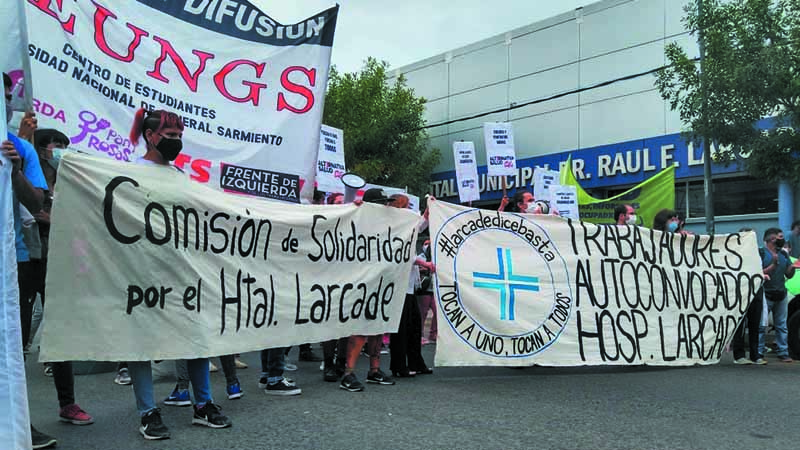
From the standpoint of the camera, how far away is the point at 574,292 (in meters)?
6.65

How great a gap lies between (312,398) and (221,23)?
3065 millimetres

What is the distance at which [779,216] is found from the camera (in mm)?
15977

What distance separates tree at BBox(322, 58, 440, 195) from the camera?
23.4 meters

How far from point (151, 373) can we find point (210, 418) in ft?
1.58

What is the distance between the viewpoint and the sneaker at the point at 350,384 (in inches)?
222

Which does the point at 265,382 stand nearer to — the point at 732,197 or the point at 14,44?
the point at 14,44

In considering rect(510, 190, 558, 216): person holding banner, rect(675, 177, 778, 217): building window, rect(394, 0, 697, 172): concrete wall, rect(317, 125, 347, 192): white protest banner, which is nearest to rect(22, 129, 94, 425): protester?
rect(510, 190, 558, 216): person holding banner

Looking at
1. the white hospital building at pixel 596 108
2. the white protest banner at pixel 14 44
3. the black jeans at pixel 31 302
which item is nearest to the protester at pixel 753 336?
the black jeans at pixel 31 302

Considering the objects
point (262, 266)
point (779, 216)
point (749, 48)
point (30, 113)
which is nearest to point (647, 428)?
point (262, 266)

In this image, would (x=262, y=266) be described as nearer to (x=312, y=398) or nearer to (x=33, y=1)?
(x=312, y=398)

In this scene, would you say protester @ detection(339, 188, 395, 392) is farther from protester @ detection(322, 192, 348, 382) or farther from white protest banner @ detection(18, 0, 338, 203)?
white protest banner @ detection(18, 0, 338, 203)

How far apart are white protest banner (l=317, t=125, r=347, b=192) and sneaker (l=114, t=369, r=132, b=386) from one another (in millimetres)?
5243

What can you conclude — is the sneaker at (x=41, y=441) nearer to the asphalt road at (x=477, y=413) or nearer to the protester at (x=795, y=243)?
the asphalt road at (x=477, y=413)

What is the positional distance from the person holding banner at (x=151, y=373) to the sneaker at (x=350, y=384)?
1.46m
